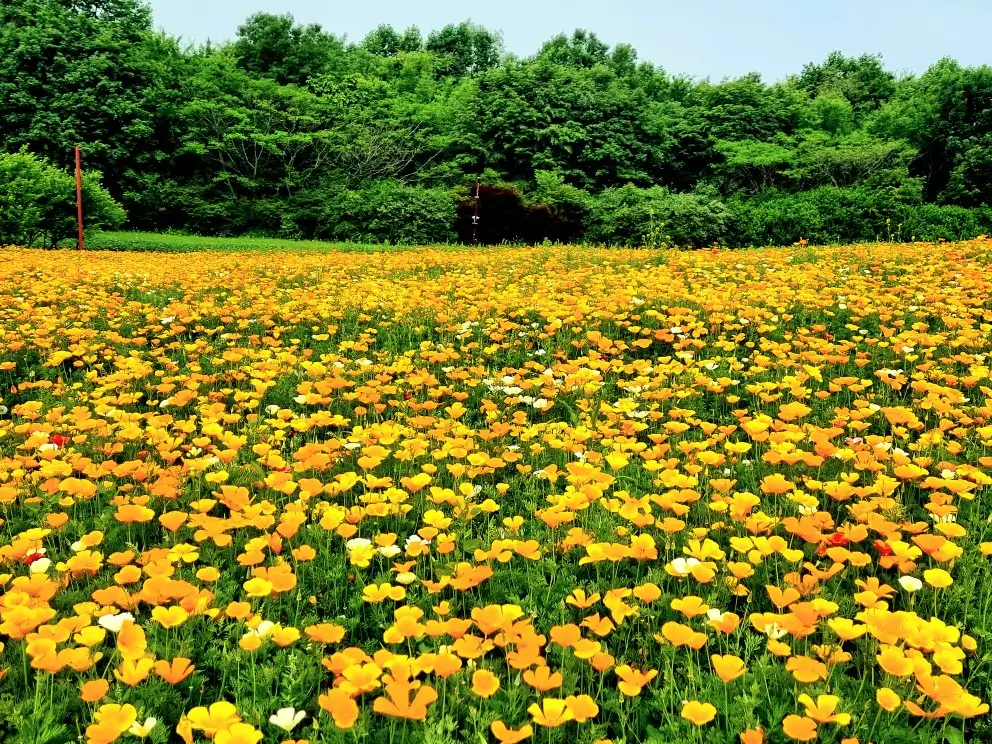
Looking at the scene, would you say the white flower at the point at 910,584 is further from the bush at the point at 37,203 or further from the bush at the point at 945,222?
the bush at the point at 945,222

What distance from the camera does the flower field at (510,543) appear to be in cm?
156

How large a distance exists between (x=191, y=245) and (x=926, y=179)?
84.7ft

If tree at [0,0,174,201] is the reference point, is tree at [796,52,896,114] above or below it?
above

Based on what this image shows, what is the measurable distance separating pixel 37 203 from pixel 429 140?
658 inches

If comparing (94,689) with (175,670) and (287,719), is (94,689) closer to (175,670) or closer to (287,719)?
(175,670)

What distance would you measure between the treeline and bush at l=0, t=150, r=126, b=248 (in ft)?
30.8

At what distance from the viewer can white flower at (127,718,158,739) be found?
1.37 metres

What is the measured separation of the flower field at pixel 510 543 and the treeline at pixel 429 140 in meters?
18.3

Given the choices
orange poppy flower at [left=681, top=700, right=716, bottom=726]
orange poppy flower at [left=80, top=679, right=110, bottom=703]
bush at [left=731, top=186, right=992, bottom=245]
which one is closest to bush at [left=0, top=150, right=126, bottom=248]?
orange poppy flower at [left=80, top=679, right=110, bottom=703]

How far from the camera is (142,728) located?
4.54ft

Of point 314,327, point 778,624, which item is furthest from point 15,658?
point 314,327

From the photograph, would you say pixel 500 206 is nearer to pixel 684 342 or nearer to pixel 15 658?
pixel 684 342

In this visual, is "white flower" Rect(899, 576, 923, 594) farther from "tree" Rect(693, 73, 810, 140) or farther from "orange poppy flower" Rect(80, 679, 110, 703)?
"tree" Rect(693, 73, 810, 140)

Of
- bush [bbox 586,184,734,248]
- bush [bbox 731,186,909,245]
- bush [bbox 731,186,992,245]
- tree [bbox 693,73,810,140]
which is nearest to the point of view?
bush [bbox 586,184,734,248]
